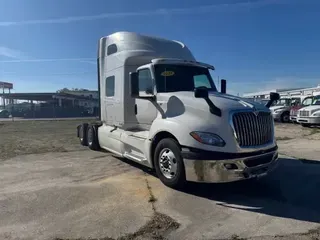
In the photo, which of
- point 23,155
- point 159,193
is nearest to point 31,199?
point 159,193

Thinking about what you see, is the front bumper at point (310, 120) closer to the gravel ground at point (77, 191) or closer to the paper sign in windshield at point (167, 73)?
the gravel ground at point (77, 191)

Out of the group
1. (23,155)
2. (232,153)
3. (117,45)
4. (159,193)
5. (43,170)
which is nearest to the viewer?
(232,153)

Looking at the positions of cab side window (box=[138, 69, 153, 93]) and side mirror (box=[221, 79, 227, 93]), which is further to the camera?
side mirror (box=[221, 79, 227, 93])

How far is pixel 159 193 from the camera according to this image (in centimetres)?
547

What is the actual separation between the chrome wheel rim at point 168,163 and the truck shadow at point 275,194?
443 mm

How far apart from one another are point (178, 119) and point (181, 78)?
1.51m

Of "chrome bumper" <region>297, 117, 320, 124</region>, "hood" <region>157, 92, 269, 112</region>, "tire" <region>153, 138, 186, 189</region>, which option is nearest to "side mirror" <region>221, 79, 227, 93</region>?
"hood" <region>157, 92, 269, 112</region>

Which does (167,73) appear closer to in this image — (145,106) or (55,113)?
(145,106)

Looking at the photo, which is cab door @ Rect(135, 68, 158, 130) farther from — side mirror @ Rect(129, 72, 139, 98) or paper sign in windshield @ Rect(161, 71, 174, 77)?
paper sign in windshield @ Rect(161, 71, 174, 77)

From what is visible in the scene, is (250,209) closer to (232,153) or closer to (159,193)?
(232,153)

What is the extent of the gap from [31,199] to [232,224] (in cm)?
349

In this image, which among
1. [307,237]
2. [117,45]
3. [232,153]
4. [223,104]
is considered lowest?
[307,237]

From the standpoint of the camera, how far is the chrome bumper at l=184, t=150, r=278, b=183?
5.00m

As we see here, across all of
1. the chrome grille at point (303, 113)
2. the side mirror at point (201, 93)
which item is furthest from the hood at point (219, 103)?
the chrome grille at point (303, 113)
